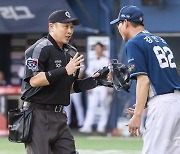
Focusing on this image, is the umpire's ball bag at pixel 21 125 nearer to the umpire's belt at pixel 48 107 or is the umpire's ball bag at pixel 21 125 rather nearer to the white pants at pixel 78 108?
the umpire's belt at pixel 48 107

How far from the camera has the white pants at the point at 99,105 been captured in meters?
16.5

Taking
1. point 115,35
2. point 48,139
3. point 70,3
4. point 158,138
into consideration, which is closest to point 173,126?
point 158,138

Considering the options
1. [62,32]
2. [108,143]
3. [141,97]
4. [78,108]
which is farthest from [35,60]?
[78,108]

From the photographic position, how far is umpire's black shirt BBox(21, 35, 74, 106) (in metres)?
7.58

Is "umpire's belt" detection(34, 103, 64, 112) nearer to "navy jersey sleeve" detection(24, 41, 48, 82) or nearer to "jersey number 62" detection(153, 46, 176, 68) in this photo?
"navy jersey sleeve" detection(24, 41, 48, 82)

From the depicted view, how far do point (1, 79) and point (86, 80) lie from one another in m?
9.59

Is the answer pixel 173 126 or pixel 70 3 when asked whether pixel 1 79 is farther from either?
pixel 173 126

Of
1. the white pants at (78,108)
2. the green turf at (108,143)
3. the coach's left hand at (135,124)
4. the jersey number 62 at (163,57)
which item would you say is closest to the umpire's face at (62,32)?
the jersey number 62 at (163,57)

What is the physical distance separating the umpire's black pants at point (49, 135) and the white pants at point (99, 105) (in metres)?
8.66

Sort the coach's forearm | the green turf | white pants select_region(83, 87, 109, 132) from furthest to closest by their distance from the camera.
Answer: white pants select_region(83, 87, 109, 132)
the green turf
the coach's forearm

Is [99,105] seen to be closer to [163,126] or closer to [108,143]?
[108,143]

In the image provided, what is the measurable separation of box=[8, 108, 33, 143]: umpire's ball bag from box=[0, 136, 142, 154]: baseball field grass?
493 centimetres

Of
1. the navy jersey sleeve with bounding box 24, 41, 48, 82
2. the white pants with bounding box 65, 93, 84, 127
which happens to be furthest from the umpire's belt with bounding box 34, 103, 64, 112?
the white pants with bounding box 65, 93, 84, 127

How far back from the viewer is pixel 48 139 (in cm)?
762
